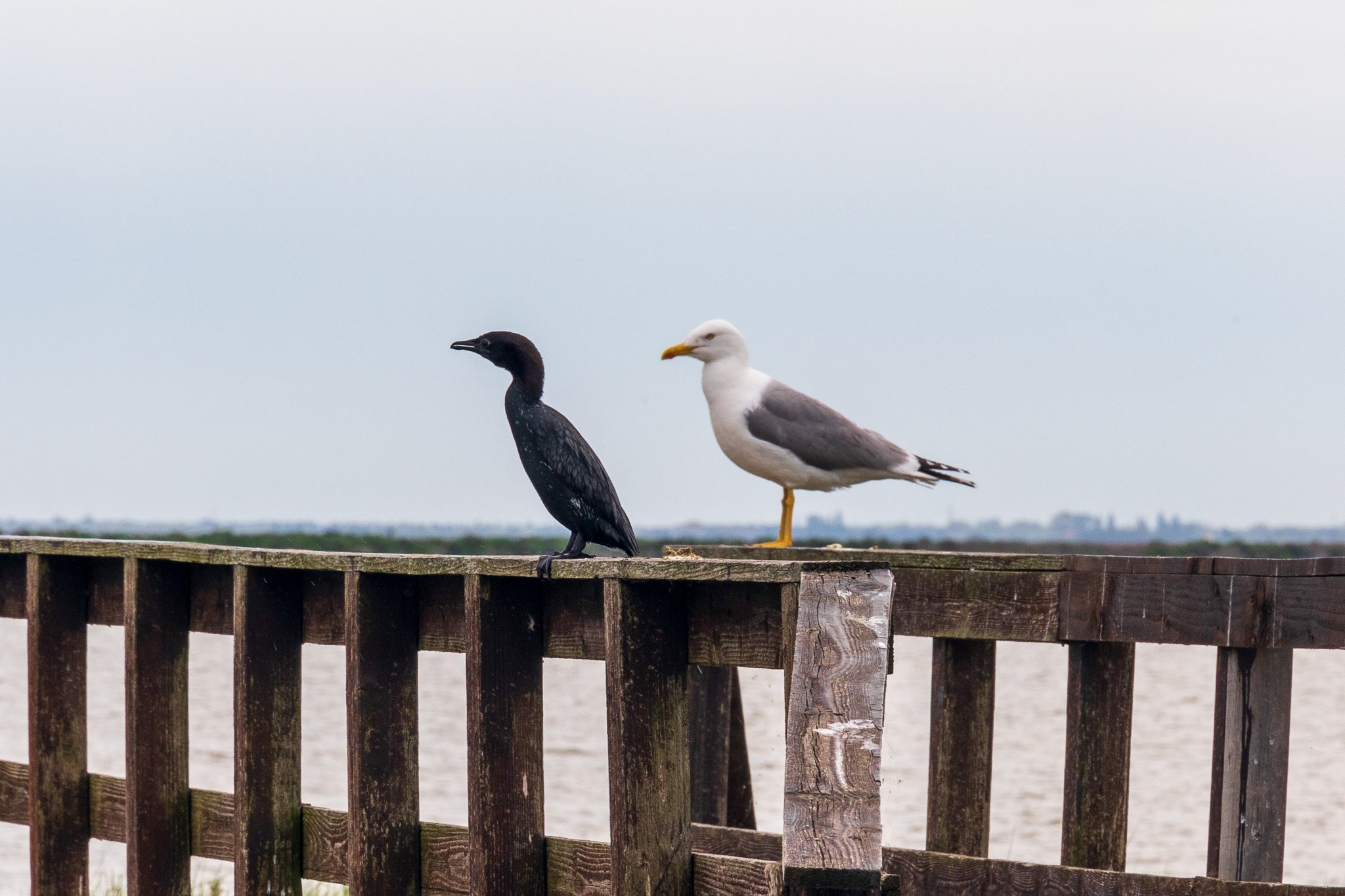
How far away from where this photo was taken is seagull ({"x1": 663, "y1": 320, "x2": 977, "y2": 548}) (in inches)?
331

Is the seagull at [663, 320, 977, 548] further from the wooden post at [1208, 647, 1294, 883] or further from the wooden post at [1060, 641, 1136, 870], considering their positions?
the wooden post at [1208, 647, 1294, 883]

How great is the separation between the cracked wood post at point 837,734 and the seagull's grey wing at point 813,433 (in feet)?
15.0

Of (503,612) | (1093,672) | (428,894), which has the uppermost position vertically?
(503,612)

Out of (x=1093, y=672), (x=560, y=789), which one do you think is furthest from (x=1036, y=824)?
(x=1093, y=672)

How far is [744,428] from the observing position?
8422mm

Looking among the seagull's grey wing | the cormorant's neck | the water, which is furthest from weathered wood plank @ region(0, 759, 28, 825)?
the seagull's grey wing

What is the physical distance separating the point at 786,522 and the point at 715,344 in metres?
1.01

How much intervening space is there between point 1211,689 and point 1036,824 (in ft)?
45.8

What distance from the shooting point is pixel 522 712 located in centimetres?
494

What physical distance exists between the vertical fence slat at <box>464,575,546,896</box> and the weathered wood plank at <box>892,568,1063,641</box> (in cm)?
188

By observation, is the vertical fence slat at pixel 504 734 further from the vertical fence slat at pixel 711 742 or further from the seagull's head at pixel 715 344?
the seagull's head at pixel 715 344

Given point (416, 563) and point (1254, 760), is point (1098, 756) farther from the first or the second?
point (416, 563)

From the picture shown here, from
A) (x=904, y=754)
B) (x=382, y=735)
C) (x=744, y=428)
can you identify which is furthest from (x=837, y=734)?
(x=904, y=754)

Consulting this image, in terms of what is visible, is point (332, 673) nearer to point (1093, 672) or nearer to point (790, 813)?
point (1093, 672)
